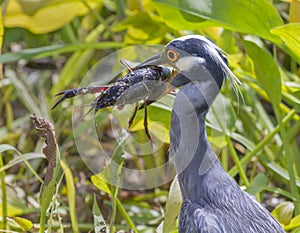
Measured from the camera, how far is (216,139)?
1.96 meters

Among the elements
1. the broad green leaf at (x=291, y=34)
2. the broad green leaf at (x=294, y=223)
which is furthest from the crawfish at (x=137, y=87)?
the broad green leaf at (x=294, y=223)

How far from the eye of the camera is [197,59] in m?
1.50

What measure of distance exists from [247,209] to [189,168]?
131 mm

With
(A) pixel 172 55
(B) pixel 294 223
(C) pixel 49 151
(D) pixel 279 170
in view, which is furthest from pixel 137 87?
(D) pixel 279 170

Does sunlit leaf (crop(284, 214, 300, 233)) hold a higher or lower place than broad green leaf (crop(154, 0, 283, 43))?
lower

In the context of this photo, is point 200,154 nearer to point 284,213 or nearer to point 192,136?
point 192,136

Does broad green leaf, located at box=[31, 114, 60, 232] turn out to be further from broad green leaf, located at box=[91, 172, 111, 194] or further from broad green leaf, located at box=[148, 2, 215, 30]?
broad green leaf, located at box=[148, 2, 215, 30]

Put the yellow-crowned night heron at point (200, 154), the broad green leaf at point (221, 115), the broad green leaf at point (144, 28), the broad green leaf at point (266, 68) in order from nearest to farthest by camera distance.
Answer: the yellow-crowned night heron at point (200, 154), the broad green leaf at point (266, 68), the broad green leaf at point (221, 115), the broad green leaf at point (144, 28)

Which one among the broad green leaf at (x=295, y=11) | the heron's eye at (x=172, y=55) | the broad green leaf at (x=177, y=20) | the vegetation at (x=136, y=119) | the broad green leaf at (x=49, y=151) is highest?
the heron's eye at (x=172, y=55)

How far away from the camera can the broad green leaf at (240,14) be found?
1.90 metres

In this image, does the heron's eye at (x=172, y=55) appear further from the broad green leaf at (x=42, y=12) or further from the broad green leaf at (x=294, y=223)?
the broad green leaf at (x=42, y=12)

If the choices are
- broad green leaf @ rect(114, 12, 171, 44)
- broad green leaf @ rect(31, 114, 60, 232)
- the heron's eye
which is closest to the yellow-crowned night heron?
the heron's eye

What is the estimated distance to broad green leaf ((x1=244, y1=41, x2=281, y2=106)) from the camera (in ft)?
6.19

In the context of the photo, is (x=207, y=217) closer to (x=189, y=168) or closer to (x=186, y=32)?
(x=189, y=168)
